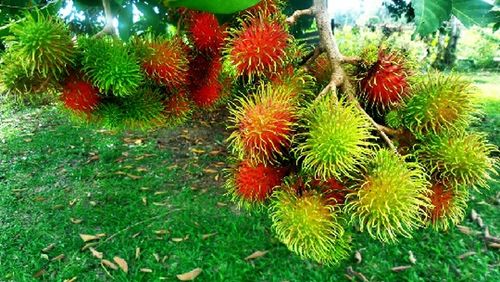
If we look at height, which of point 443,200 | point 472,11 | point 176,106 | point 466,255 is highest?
point 472,11

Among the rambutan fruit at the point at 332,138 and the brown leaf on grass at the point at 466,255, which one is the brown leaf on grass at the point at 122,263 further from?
the rambutan fruit at the point at 332,138

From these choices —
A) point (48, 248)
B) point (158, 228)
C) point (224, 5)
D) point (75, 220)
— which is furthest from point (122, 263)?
point (224, 5)

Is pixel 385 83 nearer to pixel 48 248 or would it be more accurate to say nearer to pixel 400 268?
pixel 400 268

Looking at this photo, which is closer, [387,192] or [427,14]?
[387,192]

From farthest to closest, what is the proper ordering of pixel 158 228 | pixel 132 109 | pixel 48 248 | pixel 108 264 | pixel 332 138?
pixel 158 228 → pixel 48 248 → pixel 108 264 → pixel 132 109 → pixel 332 138

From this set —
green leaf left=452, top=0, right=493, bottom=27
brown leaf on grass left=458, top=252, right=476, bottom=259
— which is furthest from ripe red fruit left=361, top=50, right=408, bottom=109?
brown leaf on grass left=458, top=252, right=476, bottom=259

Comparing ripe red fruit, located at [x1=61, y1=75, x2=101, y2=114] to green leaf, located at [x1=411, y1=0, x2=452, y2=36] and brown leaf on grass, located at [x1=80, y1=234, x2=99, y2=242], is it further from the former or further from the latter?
brown leaf on grass, located at [x1=80, y1=234, x2=99, y2=242]

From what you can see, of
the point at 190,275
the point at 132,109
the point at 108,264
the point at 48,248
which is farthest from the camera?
the point at 48,248

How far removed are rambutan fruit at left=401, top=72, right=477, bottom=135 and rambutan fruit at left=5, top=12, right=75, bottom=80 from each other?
392 millimetres

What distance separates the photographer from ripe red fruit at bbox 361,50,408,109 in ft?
1.72

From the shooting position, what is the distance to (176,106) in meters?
0.66

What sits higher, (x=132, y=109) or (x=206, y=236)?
(x=132, y=109)

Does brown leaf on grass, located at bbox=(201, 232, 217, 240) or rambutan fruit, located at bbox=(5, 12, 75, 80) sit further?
brown leaf on grass, located at bbox=(201, 232, 217, 240)

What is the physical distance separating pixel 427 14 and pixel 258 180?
0.31 m
